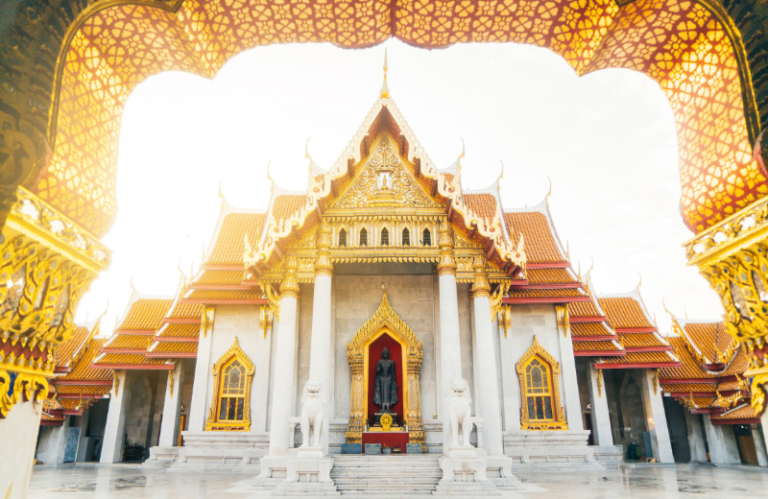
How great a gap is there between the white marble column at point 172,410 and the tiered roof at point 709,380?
18721mm

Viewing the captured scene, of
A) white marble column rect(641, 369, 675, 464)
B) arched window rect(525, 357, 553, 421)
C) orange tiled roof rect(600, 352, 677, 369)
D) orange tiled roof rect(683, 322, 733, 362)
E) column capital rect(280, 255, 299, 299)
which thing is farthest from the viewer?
orange tiled roof rect(683, 322, 733, 362)

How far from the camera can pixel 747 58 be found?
3.39 metres

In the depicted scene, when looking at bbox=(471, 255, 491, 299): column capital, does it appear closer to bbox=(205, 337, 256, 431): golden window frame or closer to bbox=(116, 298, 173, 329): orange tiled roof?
bbox=(205, 337, 256, 431): golden window frame

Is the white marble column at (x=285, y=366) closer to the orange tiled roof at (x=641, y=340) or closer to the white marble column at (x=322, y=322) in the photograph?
the white marble column at (x=322, y=322)

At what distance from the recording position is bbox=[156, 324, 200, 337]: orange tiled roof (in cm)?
1603

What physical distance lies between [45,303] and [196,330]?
13.6 metres

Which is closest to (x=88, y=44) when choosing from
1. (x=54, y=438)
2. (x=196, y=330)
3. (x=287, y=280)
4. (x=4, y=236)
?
(x=4, y=236)

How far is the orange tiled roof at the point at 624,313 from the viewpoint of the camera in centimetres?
1905

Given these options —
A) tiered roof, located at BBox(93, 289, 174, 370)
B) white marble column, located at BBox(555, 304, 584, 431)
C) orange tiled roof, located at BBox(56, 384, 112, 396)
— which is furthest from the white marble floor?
orange tiled roof, located at BBox(56, 384, 112, 396)

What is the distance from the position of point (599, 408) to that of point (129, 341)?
17.4 meters

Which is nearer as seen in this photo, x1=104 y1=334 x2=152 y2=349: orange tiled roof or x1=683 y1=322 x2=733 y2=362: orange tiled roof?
x1=104 y1=334 x2=152 y2=349: orange tiled roof

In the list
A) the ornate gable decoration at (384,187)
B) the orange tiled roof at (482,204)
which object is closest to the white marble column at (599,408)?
the orange tiled roof at (482,204)

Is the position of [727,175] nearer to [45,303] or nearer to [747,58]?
[747,58]

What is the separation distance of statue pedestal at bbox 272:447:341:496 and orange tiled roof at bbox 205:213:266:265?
7.90m
